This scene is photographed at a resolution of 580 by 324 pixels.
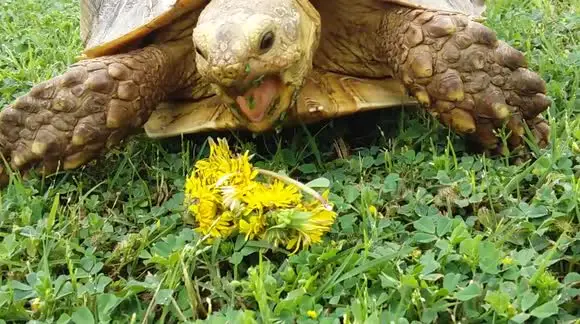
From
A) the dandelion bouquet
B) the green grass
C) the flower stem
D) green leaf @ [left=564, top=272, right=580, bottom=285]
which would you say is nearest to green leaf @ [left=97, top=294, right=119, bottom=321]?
the green grass

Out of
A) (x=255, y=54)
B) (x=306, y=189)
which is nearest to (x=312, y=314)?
(x=306, y=189)

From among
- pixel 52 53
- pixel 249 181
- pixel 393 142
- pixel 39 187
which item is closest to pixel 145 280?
pixel 249 181

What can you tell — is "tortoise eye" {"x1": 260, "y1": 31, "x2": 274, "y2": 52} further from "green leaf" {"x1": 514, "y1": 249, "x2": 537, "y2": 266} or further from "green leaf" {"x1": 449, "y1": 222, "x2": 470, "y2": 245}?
"green leaf" {"x1": 514, "y1": 249, "x2": 537, "y2": 266}

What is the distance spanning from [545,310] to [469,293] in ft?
0.49

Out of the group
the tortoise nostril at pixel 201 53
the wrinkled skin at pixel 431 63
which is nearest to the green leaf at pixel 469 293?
the wrinkled skin at pixel 431 63

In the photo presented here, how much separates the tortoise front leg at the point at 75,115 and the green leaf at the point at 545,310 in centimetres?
147

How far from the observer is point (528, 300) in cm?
151

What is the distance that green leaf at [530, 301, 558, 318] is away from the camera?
147 centimetres

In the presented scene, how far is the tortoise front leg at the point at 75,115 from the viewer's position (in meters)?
2.43

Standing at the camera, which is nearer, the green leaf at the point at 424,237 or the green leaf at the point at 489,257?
the green leaf at the point at 489,257

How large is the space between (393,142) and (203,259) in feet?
2.82

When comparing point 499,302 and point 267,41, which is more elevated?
point 267,41

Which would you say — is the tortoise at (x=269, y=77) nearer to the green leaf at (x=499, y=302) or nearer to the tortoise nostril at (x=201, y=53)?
the tortoise nostril at (x=201, y=53)

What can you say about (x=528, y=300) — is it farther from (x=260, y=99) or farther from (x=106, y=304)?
(x=260, y=99)
